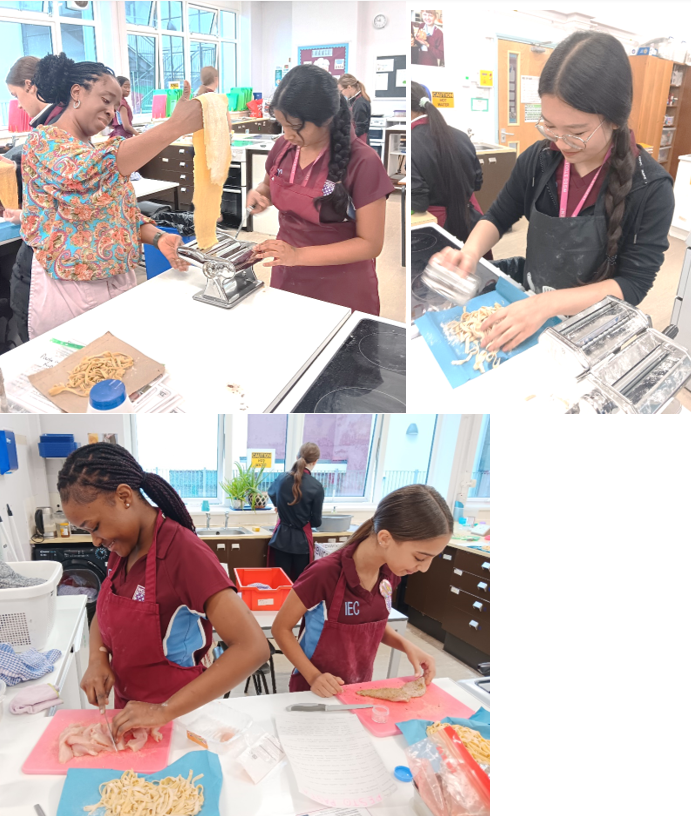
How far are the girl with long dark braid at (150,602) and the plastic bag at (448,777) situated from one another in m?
0.33

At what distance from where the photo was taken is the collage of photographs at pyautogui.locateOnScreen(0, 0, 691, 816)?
94cm

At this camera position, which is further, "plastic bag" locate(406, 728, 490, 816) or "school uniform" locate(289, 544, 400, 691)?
"school uniform" locate(289, 544, 400, 691)

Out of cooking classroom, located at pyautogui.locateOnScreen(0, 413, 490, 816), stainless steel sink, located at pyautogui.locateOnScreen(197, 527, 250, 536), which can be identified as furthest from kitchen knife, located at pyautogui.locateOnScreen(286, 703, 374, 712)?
stainless steel sink, located at pyautogui.locateOnScreen(197, 527, 250, 536)

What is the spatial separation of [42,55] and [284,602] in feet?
3.50

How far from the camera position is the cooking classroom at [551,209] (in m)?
0.91

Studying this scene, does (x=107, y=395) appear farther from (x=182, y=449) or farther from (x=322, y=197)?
(x=322, y=197)

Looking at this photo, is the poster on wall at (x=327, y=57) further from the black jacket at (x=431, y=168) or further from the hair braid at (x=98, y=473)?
the hair braid at (x=98, y=473)

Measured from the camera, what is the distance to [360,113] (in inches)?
39.9

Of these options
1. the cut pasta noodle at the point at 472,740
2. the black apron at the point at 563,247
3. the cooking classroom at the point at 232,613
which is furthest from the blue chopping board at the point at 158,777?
the black apron at the point at 563,247

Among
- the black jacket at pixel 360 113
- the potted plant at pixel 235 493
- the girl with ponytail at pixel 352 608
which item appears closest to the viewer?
the black jacket at pixel 360 113

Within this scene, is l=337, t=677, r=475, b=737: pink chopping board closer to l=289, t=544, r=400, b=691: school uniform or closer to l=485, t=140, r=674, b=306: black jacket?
l=289, t=544, r=400, b=691: school uniform

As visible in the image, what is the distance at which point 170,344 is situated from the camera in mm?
1209

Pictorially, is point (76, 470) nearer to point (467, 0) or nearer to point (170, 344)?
point (170, 344)

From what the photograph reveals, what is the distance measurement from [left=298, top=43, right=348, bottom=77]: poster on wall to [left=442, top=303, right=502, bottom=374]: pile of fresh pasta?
46cm
